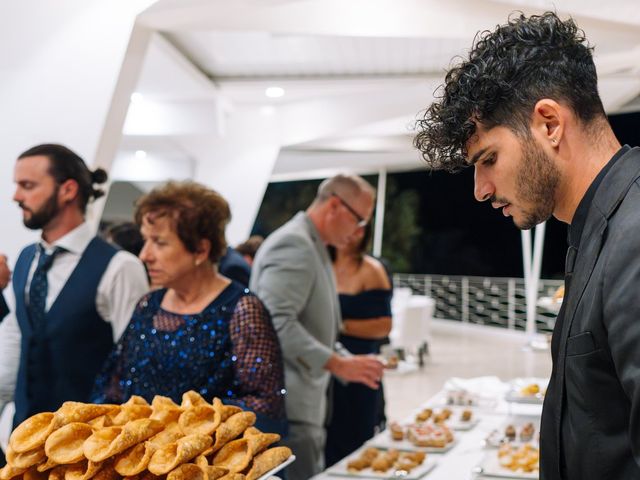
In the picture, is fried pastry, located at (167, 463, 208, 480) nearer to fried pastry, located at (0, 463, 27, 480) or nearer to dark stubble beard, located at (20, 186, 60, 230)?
fried pastry, located at (0, 463, 27, 480)

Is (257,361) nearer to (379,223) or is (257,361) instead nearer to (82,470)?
(82,470)

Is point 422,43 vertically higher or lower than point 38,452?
higher

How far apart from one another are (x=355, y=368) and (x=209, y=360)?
2.85 feet

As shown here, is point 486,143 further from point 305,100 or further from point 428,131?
point 305,100

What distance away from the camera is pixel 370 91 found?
776 centimetres

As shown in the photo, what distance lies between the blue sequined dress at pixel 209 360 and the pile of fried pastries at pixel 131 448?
0.50 meters

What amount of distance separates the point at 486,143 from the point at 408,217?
1690 cm

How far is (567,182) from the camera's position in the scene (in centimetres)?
115

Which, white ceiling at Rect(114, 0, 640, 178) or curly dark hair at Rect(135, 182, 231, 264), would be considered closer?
curly dark hair at Rect(135, 182, 231, 264)

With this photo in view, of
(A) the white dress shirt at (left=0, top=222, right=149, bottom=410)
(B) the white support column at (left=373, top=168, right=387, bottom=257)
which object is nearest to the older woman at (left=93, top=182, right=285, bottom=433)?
(A) the white dress shirt at (left=0, top=222, right=149, bottom=410)

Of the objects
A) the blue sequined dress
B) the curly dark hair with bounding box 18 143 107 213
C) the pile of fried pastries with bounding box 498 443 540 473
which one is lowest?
the pile of fried pastries with bounding box 498 443 540 473

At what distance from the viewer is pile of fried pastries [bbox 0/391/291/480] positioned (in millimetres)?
1314

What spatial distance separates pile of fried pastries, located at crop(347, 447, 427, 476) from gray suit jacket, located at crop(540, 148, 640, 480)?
1311mm

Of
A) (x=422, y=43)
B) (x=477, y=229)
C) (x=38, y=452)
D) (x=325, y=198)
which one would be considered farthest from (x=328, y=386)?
(x=477, y=229)
